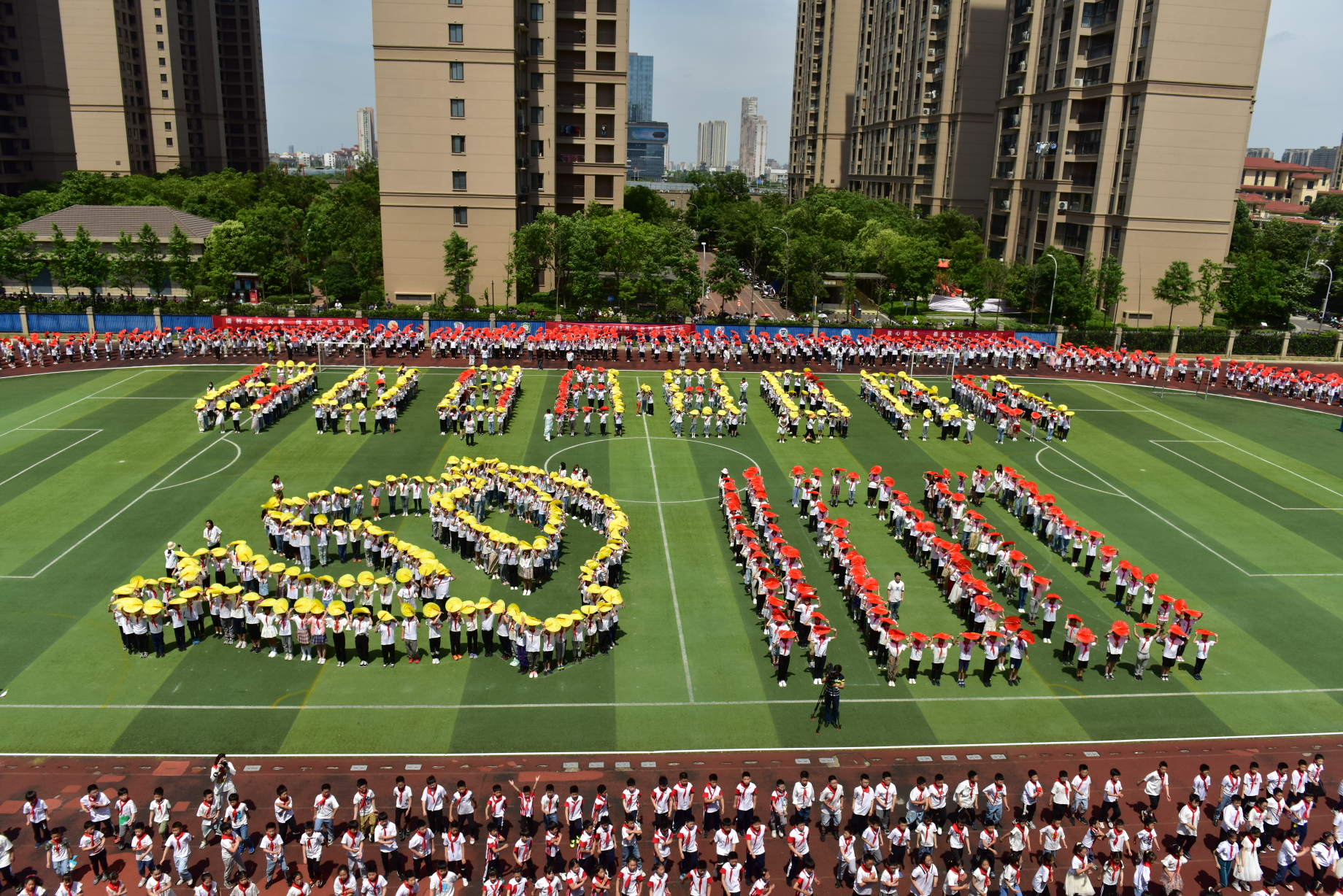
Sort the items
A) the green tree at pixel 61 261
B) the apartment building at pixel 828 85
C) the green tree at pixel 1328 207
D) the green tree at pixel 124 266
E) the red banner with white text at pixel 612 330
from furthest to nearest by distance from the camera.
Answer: the green tree at pixel 1328 207 < the apartment building at pixel 828 85 < the green tree at pixel 124 266 < the green tree at pixel 61 261 < the red banner with white text at pixel 612 330

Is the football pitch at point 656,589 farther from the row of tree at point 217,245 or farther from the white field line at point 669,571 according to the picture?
the row of tree at point 217,245

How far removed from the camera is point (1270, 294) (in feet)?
258

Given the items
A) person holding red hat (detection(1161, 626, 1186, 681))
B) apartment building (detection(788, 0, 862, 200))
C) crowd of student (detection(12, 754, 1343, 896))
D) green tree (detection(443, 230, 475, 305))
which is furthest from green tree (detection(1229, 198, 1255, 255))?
crowd of student (detection(12, 754, 1343, 896))

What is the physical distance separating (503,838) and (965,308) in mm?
88588

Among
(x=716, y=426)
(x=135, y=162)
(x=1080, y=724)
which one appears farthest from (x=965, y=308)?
(x=135, y=162)

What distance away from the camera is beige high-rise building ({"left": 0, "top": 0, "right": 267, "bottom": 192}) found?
12775cm

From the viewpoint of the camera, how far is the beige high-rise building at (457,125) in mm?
76188

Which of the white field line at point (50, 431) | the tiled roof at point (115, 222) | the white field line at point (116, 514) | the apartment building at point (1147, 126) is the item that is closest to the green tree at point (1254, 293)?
the apartment building at point (1147, 126)

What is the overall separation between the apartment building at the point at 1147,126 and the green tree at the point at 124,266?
8301cm

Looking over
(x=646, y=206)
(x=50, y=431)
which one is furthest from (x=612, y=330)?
(x=646, y=206)

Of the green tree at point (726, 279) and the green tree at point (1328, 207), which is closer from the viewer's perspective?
the green tree at point (726, 279)

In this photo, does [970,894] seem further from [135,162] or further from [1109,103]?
[135,162]

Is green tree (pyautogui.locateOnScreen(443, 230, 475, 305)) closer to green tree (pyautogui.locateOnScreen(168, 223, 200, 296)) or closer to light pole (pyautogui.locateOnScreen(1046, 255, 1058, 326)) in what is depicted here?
green tree (pyautogui.locateOnScreen(168, 223, 200, 296))

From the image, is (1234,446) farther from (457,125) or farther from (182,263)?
(182,263)
